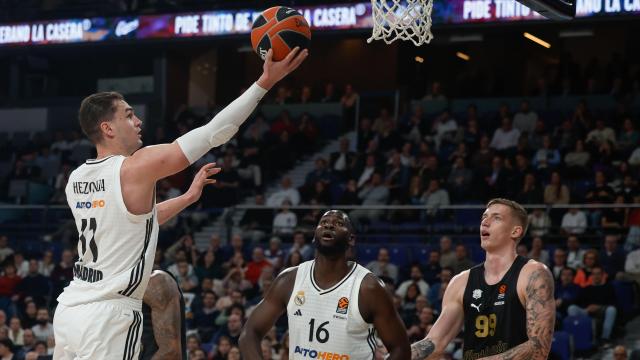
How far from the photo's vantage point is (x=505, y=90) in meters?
22.0

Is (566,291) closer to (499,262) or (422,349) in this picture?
(499,262)

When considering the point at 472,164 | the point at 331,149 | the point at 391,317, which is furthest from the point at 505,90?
the point at 391,317

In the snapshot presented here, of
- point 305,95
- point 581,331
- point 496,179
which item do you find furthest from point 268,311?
point 305,95

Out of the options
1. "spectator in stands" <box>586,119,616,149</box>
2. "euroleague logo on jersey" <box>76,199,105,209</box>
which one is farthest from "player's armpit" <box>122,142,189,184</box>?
"spectator in stands" <box>586,119,616,149</box>

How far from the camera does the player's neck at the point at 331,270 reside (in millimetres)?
6090

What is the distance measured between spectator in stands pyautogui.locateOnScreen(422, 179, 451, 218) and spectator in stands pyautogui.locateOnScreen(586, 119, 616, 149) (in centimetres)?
223

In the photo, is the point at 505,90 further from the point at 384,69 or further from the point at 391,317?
the point at 391,317

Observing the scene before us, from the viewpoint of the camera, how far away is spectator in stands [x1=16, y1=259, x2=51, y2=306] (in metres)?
15.6

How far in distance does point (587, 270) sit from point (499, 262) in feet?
21.8

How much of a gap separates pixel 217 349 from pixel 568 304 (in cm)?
402

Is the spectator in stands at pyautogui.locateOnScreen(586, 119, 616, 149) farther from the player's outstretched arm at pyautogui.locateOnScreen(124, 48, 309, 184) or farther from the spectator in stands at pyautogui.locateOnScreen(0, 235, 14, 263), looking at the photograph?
the player's outstretched arm at pyautogui.locateOnScreen(124, 48, 309, 184)

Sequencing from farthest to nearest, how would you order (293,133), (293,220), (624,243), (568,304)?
(293,133) → (293,220) → (624,243) → (568,304)

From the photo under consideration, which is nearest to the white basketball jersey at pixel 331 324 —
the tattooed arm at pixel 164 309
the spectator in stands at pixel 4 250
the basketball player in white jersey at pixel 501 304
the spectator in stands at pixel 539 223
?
the basketball player in white jersey at pixel 501 304

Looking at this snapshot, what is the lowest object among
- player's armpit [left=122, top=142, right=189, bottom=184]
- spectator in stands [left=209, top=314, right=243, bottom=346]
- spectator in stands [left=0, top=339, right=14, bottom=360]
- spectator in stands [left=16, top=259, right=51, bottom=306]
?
spectator in stands [left=0, top=339, right=14, bottom=360]
